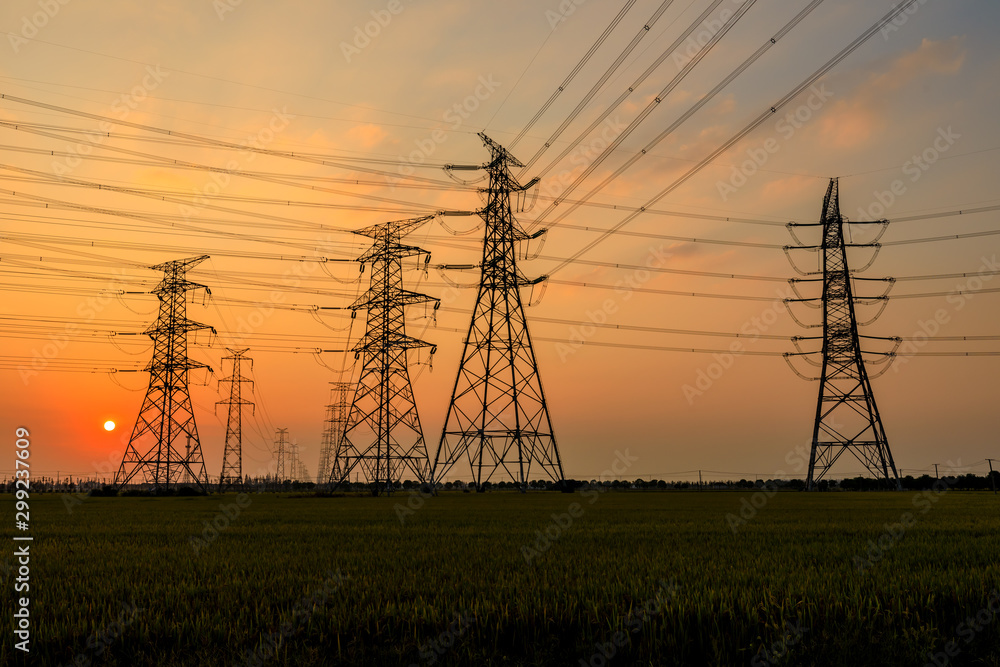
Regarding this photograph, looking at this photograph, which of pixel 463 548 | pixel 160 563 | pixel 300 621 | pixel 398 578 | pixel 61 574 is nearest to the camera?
pixel 300 621

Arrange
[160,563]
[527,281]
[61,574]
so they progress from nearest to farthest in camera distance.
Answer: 1. [61,574]
2. [160,563]
3. [527,281]

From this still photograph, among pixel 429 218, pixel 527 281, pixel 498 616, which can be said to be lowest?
pixel 498 616

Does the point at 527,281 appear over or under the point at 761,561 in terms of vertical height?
over

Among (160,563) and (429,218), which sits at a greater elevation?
(429,218)

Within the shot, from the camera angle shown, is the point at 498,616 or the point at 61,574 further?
the point at 61,574

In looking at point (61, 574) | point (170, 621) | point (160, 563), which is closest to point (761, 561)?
point (170, 621)

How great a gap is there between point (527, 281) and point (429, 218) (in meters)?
11.3

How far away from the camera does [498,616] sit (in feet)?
28.5

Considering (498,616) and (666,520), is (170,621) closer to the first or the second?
(498,616)

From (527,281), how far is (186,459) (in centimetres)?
4061

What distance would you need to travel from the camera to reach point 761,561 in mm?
13766

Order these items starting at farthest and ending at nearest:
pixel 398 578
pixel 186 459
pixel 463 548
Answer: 1. pixel 186 459
2. pixel 463 548
3. pixel 398 578

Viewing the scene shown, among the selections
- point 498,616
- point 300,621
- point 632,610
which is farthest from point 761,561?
point 300,621

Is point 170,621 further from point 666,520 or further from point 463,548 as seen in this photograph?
point 666,520
